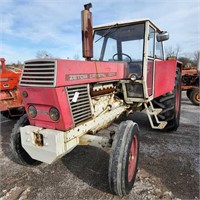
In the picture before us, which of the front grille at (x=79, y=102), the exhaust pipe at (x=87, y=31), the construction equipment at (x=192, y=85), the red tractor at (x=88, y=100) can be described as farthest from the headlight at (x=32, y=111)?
the construction equipment at (x=192, y=85)

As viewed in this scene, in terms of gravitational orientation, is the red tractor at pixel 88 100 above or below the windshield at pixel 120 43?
below

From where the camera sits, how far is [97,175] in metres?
2.67

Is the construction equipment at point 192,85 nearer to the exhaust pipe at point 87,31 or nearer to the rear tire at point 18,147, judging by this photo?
the exhaust pipe at point 87,31

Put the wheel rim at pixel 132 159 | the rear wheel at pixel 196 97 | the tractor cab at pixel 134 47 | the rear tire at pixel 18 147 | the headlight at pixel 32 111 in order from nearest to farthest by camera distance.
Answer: the headlight at pixel 32 111
the wheel rim at pixel 132 159
the rear tire at pixel 18 147
the tractor cab at pixel 134 47
the rear wheel at pixel 196 97

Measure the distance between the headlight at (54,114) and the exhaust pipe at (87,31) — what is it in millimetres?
730

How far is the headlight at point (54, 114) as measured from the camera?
2.04 m

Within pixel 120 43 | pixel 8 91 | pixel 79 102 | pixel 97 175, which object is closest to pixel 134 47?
pixel 120 43

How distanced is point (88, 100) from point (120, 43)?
1613mm

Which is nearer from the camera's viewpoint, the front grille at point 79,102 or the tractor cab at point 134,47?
the front grille at point 79,102

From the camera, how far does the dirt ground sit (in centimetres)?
231

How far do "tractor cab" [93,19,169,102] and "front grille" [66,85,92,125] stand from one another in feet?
3.48

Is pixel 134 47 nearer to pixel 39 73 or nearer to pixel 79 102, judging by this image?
pixel 79 102

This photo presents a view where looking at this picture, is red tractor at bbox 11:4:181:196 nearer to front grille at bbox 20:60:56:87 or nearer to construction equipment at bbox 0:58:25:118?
front grille at bbox 20:60:56:87

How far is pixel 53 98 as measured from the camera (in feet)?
6.38
